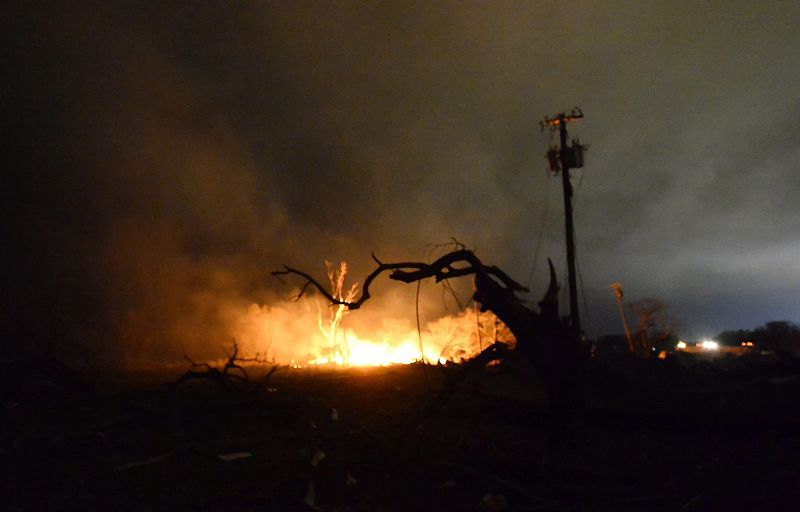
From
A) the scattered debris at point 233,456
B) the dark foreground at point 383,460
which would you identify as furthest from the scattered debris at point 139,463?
the scattered debris at point 233,456

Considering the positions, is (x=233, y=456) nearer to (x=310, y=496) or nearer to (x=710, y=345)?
(x=310, y=496)

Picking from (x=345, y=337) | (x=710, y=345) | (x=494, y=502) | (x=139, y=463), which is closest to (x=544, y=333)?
(x=494, y=502)

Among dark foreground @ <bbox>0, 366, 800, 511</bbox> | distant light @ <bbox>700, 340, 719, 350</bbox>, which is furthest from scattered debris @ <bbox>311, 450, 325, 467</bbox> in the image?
distant light @ <bbox>700, 340, 719, 350</bbox>

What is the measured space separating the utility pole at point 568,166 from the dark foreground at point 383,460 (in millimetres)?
13886

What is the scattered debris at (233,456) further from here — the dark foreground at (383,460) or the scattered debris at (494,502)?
the scattered debris at (494,502)

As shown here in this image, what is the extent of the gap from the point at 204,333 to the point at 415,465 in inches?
1589

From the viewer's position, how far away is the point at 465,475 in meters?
5.52

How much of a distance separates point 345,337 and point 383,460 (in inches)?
970

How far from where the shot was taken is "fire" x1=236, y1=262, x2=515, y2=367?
26938 millimetres

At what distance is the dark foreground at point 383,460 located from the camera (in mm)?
4840

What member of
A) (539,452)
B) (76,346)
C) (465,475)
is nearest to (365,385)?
(539,452)

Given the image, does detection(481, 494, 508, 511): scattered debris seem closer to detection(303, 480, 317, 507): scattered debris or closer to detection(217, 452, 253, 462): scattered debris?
detection(303, 480, 317, 507): scattered debris

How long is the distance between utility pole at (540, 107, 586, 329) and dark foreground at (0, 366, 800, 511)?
13.9 metres

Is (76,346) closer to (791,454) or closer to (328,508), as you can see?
(328,508)
